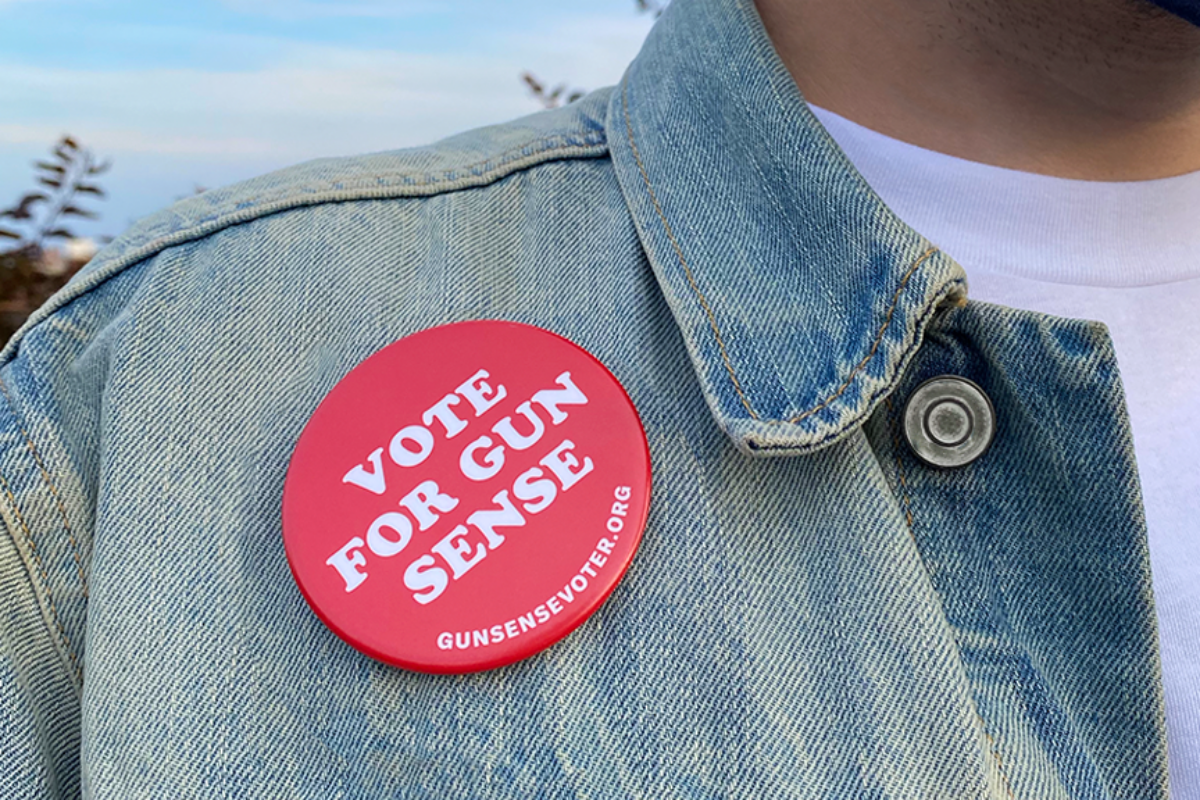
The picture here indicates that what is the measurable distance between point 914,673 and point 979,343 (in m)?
0.31

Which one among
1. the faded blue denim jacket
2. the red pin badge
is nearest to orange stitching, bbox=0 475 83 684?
the faded blue denim jacket

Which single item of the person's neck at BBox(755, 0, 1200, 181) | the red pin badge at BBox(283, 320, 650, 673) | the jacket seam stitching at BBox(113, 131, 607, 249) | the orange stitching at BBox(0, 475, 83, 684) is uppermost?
the person's neck at BBox(755, 0, 1200, 181)

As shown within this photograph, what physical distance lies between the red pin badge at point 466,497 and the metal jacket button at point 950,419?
254 mm

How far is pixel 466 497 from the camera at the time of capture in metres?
0.77

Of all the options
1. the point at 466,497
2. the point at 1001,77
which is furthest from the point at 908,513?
the point at 1001,77

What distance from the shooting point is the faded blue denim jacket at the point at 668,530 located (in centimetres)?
A: 74

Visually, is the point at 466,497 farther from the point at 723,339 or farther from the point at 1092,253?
the point at 1092,253

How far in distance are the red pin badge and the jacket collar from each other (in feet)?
0.38

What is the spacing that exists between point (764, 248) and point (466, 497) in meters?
0.37

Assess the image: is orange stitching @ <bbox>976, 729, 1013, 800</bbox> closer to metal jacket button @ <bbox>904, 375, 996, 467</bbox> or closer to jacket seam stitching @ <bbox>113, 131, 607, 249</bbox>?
metal jacket button @ <bbox>904, 375, 996, 467</bbox>

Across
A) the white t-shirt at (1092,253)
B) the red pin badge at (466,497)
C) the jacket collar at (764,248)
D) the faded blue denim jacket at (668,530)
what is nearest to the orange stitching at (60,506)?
the faded blue denim jacket at (668,530)

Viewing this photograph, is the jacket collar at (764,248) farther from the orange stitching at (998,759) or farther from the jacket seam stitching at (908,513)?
the orange stitching at (998,759)

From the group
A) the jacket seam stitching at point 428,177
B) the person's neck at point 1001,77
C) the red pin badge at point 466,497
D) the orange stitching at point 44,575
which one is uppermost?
the person's neck at point 1001,77

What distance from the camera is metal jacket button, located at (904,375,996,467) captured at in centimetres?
83
